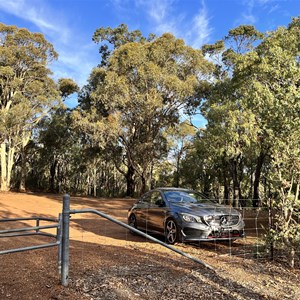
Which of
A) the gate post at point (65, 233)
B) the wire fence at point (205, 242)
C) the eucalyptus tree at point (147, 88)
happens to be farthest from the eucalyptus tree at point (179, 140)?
the gate post at point (65, 233)

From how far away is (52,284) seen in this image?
13.9 feet

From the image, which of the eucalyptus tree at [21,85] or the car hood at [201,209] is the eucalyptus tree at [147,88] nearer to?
the eucalyptus tree at [21,85]

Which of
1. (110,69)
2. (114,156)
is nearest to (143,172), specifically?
(114,156)

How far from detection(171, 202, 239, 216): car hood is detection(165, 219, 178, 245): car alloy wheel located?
35 cm

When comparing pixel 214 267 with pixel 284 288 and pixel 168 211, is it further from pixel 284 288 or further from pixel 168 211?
pixel 168 211

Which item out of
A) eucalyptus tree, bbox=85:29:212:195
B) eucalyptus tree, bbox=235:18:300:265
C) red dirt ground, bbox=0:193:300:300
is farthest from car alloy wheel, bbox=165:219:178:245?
eucalyptus tree, bbox=85:29:212:195

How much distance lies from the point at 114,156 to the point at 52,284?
28.4 meters

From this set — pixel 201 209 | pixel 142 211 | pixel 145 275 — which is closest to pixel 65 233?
pixel 145 275

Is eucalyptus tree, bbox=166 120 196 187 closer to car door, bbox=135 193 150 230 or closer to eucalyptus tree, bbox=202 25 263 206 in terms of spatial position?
eucalyptus tree, bbox=202 25 263 206

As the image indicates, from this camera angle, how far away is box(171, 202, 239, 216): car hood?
770cm

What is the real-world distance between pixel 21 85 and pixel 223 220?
27.0m

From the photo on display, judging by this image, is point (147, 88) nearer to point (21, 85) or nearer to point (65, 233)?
point (21, 85)

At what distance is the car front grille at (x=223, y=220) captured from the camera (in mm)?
7535

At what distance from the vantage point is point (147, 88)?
24.9 m
